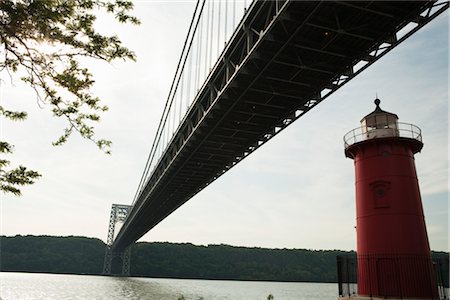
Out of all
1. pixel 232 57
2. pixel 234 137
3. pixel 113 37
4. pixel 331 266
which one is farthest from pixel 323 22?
pixel 331 266

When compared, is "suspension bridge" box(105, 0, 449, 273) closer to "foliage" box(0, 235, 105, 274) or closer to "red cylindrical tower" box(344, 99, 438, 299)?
"red cylindrical tower" box(344, 99, 438, 299)

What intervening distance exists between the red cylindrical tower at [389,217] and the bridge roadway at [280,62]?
2979 millimetres

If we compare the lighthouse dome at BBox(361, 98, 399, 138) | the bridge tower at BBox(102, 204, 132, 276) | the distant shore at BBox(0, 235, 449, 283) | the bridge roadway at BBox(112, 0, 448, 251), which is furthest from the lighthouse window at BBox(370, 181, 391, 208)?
the distant shore at BBox(0, 235, 449, 283)

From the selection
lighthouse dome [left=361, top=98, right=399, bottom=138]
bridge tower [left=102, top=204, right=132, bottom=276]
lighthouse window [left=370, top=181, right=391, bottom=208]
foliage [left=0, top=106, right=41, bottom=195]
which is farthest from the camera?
bridge tower [left=102, top=204, right=132, bottom=276]

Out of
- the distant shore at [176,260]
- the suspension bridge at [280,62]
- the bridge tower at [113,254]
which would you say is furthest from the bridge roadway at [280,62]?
the distant shore at [176,260]

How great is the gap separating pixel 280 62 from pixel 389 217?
6838 millimetres

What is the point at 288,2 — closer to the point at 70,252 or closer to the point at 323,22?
the point at 323,22

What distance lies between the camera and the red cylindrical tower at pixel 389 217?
516 inches

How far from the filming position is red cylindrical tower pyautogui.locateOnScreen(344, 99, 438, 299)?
13.1 m

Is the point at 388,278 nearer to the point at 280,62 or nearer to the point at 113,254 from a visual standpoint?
the point at 280,62

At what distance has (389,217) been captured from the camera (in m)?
13.8

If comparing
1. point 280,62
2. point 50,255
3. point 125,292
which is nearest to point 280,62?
point 280,62

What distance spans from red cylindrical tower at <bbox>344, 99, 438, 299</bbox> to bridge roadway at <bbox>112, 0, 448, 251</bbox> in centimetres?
298

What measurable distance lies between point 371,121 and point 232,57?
20.7 ft
